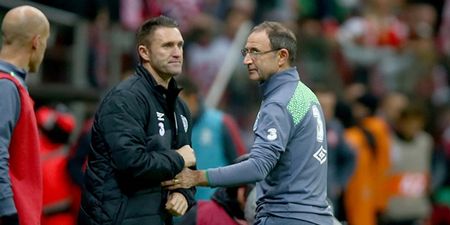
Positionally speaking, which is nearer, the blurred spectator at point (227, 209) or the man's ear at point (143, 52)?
the man's ear at point (143, 52)

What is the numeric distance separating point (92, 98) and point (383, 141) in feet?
9.88

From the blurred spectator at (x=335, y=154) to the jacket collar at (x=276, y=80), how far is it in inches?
178

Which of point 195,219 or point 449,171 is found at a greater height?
point 195,219

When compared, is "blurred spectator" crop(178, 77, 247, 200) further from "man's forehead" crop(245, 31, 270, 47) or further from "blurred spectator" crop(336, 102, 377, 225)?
"man's forehead" crop(245, 31, 270, 47)

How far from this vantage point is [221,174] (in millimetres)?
7523

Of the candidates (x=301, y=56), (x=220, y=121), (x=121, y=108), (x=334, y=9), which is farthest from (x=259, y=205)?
(x=334, y=9)

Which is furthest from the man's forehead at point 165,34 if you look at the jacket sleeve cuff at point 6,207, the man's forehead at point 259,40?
the jacket sleeve cuff at point 6,207

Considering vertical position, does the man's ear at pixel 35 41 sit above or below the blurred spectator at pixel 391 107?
above

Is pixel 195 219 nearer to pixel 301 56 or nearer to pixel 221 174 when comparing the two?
pixel 221 174

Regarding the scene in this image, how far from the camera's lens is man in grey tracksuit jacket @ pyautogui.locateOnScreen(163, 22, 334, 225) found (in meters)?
7.52

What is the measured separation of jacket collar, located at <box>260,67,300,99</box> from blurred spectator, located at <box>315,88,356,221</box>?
14.8 feet

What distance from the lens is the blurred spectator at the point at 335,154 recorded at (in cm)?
1239

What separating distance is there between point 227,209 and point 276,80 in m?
1.14

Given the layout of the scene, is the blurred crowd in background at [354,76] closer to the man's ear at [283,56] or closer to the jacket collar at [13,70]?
the jacket collar at [13,70]
